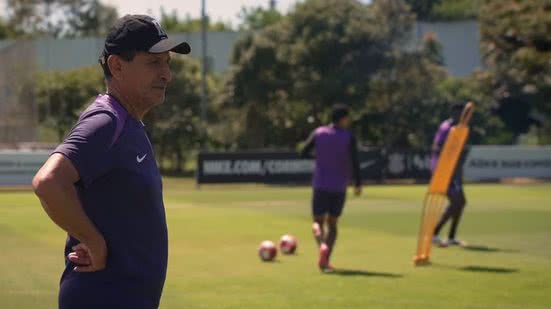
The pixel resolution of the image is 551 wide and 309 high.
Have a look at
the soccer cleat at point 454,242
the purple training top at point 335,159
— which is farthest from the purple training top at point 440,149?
the purple training top at point 335,159

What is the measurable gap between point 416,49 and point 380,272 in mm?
31360

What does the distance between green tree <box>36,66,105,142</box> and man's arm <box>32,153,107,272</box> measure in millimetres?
46830

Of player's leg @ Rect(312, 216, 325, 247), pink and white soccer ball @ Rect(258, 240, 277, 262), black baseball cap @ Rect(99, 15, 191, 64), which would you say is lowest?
pink and white soccer ball @ Rect(258, 240, 277, 262)

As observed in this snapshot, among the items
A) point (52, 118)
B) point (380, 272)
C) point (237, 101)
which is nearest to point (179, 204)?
point (380, 272)

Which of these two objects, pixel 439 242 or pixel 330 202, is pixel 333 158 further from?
pixel 439 242

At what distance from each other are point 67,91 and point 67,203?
49980 mm

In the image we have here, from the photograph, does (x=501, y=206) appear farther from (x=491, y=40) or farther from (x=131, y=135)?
(x=131, y=135)

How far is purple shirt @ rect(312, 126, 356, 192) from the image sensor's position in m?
13.4

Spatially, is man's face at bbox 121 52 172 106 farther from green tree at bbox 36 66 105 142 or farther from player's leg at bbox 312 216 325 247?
green tree at bbox 36 66 105 142

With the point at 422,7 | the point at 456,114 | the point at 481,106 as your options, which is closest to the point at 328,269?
the point at 456,114

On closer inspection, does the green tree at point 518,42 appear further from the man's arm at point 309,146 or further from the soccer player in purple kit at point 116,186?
the soccer player in purple kit at point 116,186

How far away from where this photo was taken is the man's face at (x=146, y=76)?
4.28m

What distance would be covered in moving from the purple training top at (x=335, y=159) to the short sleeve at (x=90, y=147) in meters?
9.36

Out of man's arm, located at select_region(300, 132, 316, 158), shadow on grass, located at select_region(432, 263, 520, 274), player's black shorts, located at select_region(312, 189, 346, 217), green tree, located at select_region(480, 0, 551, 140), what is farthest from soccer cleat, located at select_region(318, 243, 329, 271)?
green tree, located at select_region(480, 0, 551, 140)
